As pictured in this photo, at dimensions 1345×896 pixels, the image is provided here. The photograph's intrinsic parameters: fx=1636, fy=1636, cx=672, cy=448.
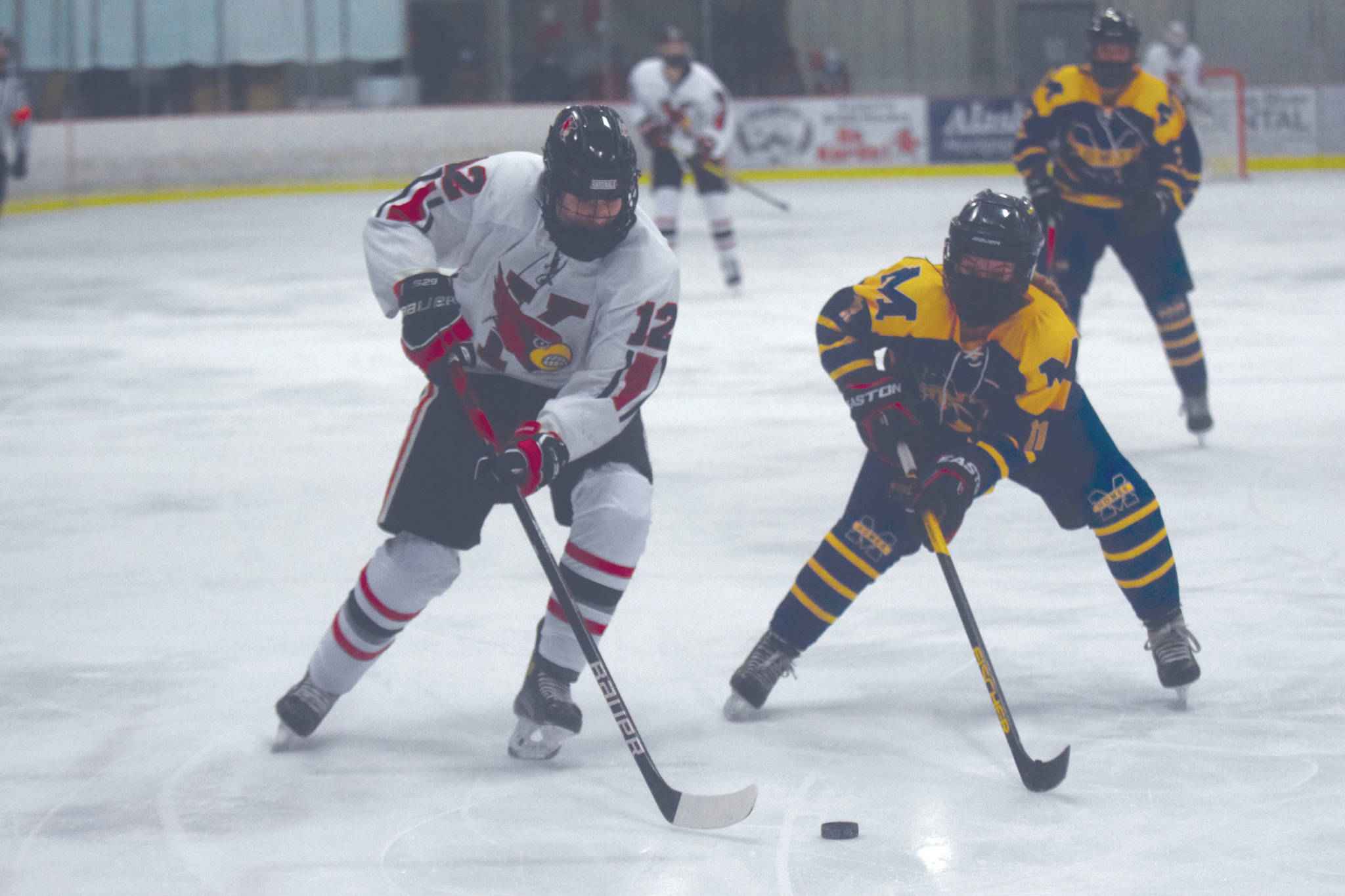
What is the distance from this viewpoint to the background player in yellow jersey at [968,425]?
95.2 inches

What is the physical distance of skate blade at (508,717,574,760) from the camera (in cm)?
239

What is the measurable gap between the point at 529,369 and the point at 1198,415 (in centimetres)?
245

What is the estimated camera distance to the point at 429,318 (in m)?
2.29

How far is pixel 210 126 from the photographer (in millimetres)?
13602

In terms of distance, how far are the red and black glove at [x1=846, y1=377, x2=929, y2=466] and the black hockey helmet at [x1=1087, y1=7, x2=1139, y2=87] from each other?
2.16 m

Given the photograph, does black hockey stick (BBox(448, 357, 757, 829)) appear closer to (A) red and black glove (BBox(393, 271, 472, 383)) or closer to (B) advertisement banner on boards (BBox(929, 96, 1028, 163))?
(A) red and black glove (BBox(393, 271, 472, 383))

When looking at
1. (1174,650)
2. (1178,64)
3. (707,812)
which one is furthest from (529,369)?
(1178,64)

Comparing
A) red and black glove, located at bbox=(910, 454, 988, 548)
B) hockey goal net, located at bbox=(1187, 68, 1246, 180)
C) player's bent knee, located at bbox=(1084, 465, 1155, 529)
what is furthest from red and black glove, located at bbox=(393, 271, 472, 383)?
hockey goal net, located at bbox=(1187, 68, 1246, 180)

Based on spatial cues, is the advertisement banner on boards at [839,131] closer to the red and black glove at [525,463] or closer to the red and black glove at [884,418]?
the red and black glove at [884,418]

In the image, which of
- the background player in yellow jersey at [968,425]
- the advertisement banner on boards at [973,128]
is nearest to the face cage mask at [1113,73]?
the background player in yellow jersey at [968,425]

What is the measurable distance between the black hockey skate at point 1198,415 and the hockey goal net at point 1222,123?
28.7ft

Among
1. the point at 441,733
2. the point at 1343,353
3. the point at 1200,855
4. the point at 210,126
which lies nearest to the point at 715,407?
the point at 1343,353

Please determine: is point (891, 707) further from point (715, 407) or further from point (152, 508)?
point (715, 407)

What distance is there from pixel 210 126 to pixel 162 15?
1.40 m
